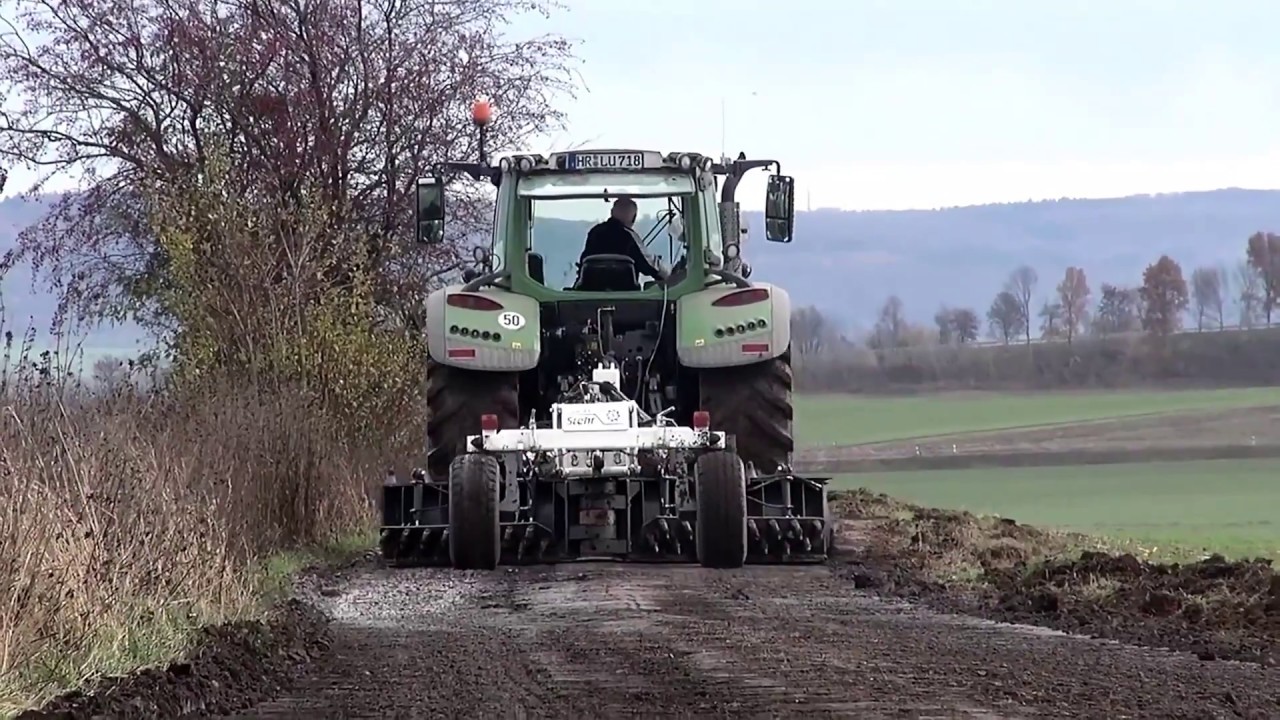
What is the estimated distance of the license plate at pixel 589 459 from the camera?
1177 centimetres

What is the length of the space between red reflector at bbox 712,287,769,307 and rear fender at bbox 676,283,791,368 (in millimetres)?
10

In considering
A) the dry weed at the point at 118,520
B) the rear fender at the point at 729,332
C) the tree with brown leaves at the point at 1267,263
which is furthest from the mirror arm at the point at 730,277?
the tree with brown leaves at the point at 1267,263

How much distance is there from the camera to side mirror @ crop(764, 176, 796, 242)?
1339 centimetres

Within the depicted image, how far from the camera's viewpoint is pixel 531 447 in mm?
11852

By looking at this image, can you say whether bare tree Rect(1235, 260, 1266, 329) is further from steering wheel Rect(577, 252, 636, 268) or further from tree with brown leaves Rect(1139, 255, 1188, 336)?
steering wheel Rect(577, 252, 636, 268)

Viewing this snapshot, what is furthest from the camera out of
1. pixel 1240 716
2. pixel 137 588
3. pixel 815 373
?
pixel 815 373

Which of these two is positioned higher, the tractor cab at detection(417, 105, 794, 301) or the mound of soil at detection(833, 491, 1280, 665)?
the tractor cab at detection(417, 105, 794, 301)

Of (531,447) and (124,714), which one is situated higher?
(531,447)

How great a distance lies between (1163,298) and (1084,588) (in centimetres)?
6281

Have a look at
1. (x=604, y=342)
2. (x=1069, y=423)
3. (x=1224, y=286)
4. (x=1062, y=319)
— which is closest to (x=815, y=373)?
(x=1069, y=423)

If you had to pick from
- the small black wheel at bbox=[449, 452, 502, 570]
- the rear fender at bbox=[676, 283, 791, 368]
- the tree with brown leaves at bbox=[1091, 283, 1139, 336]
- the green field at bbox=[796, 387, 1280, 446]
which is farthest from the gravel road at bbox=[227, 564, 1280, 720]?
the tree with brown leaves at bbox=[1091, 283, 1139, 336]

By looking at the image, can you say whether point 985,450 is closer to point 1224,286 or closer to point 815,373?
point 815,373

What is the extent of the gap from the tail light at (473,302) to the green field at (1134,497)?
6237 millimetres

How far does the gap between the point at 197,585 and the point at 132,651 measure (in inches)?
52.8
